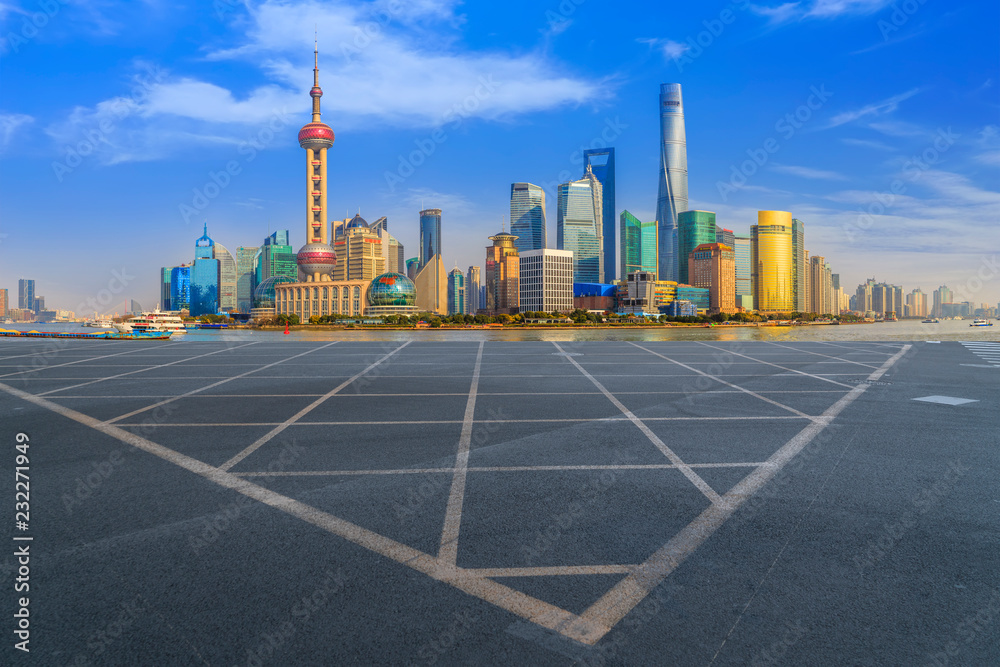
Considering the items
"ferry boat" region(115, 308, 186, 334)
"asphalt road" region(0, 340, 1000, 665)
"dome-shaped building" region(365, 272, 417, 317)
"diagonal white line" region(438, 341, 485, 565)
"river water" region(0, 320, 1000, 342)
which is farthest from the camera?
"dome-shaped building" region(365, 272, 417, 317)

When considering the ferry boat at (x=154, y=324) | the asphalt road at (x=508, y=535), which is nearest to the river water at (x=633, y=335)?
the ferry boat at (x=154, y=324)

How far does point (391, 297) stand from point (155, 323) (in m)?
110

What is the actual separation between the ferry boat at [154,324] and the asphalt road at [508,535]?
7099 centimetres

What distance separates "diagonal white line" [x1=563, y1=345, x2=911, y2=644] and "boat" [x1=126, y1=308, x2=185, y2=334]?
81485mm

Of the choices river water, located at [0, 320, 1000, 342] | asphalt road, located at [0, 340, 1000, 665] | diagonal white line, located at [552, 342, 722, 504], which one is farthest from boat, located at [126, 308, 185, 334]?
diagonal white line, located at [552, 342, 722, 504]

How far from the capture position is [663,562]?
442 cm

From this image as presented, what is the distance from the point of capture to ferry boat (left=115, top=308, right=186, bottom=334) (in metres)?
71.7

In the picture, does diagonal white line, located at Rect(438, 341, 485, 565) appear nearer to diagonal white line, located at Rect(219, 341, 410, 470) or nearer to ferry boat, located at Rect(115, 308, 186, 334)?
diagonal white line, located at Rect(219, 341, 410, 470)

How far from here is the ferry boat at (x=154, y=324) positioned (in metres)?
71.7

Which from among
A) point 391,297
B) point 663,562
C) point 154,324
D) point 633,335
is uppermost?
point 391,297

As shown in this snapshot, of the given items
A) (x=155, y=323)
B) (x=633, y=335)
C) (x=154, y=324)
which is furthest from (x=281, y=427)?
(x=155, y=323)

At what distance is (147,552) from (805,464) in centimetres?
766

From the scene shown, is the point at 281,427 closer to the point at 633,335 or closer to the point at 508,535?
the point at 508,535

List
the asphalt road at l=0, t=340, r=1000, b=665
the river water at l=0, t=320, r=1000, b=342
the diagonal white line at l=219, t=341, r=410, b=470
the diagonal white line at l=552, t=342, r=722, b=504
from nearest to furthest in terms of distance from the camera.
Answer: the asphalt road at l=0, t=340, r=1000, b=665 < the diagonal white line at l=552, t=342, r=722, b=504 < the diagonal white line at l=219, t=341, r=410, b=470 < the river water at l=0, t=320, r=1000, b=342
